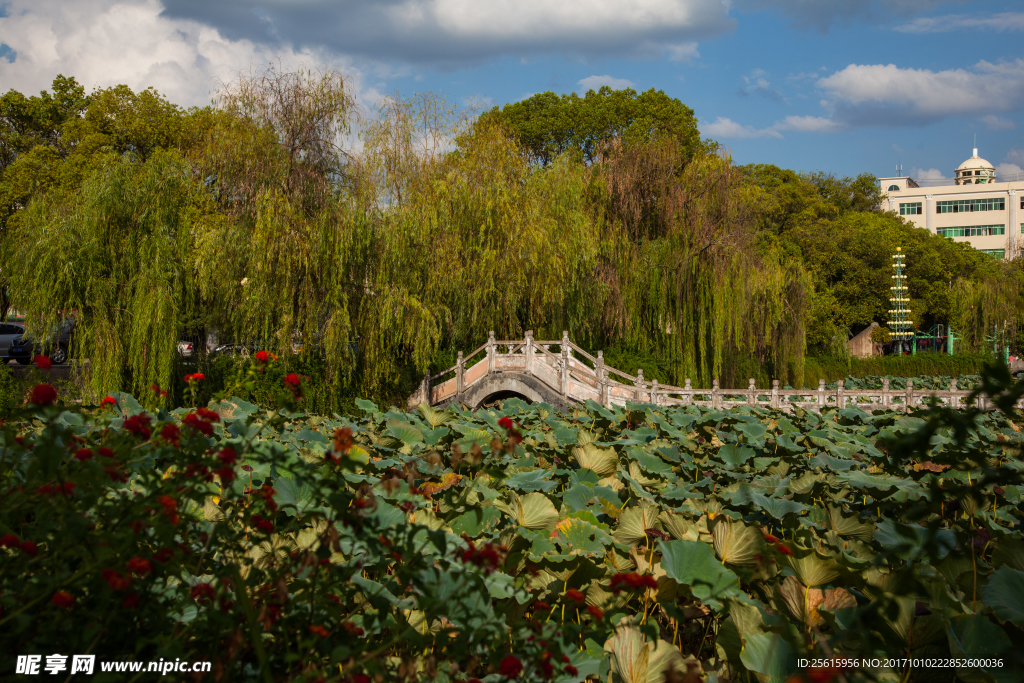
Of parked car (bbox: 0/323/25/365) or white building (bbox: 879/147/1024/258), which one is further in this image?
white building (bbox: 879/147/1024/258)

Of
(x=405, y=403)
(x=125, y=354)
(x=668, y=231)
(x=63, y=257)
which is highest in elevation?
→ (x=668, y=231)

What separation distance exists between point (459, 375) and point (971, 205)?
53.0 meters

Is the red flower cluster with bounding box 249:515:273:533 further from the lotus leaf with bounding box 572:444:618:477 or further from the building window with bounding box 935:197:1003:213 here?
the building window with bounding box 935:197:1003:213

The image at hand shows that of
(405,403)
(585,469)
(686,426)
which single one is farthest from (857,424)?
(405,403)

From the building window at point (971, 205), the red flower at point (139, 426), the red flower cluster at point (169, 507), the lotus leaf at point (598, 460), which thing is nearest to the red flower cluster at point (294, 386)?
the red flower at point (139, 426)

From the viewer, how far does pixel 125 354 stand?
49.1 feet

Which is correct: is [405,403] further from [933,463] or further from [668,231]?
[933,463]

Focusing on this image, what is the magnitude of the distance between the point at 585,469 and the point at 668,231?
1883cm

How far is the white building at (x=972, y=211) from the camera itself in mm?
53094

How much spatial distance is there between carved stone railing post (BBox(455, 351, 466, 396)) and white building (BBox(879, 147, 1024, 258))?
44.8 meters

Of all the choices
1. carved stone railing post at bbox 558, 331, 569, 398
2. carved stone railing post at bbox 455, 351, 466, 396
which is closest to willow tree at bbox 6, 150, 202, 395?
carved stone railing post at bbox 455, 351, 466, 396

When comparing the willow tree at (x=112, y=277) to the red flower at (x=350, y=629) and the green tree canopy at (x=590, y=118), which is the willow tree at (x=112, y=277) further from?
the green tree canopy at (x=590, y=118)

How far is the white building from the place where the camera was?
5309 centimetres

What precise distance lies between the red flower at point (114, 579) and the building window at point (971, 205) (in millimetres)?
65048
